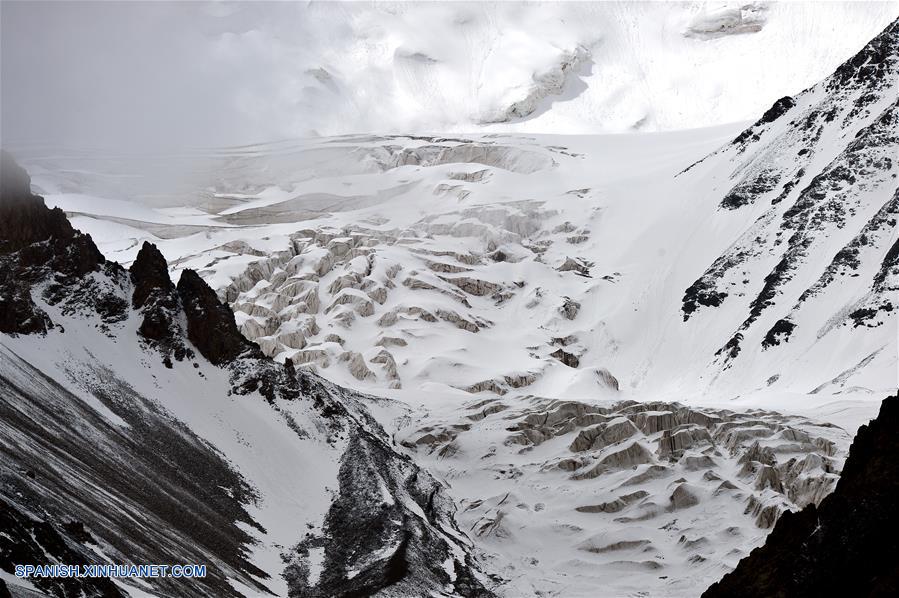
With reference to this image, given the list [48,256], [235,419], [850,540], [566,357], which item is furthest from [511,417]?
[850,540]

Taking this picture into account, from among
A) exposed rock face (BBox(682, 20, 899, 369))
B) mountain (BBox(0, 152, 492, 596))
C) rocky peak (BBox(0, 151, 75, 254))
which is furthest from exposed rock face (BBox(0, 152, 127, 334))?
exposed rock face (BBox(682, 20, 899, 369))

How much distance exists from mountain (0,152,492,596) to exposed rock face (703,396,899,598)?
29359 mm

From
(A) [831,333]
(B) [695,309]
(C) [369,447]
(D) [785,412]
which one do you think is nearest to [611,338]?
(B) [695,309]

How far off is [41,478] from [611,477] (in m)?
63.5

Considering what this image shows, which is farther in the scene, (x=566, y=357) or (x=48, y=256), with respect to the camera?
(x=566, y=357)

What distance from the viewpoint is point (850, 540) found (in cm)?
3972

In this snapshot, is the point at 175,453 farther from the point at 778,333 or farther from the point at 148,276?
the point at 778,333

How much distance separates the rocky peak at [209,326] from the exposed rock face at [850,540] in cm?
8218

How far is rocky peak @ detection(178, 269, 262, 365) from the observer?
119m

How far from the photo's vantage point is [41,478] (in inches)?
2714

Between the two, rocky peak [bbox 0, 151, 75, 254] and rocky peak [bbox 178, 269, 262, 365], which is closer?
rocky peak [bbox 0, 151, 75, 254]

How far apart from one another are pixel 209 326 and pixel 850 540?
88.8 meters

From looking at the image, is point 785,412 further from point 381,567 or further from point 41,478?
point 41,478

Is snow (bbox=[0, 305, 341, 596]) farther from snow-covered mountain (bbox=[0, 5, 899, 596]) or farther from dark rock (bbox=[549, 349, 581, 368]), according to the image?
dark rock (bbox=[549, 349, 581, 368])
